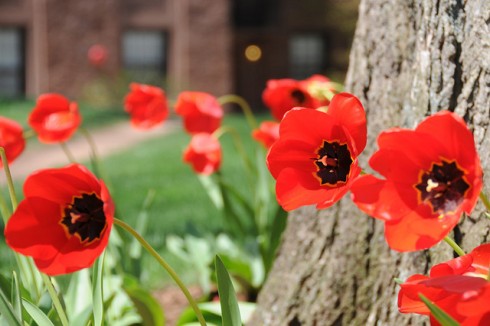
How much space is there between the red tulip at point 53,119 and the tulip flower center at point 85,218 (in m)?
1.21

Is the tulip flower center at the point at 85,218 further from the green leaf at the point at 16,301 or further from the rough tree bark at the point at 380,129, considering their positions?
the rough tree bark at the point at 380,129

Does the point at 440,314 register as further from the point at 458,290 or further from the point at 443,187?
the point at 443,187

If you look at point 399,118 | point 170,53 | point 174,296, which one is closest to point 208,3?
point 170,53

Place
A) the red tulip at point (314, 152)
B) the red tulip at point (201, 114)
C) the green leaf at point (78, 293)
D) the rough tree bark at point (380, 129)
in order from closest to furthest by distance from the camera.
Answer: the red tulip at point (314, 152) → the rough tree bark at point (380, 129) → the green leaf at point (78, 293) → the red tulip at point (201, 114)

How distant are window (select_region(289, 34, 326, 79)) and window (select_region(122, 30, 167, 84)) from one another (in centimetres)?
480

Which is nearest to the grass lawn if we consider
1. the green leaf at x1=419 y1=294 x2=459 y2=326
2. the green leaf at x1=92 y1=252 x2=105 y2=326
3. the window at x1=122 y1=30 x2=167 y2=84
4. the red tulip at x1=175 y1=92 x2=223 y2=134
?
the red tulip at x1=175 y1=92 x2=223 y2=134

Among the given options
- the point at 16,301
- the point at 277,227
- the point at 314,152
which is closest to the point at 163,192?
the point at 277,227

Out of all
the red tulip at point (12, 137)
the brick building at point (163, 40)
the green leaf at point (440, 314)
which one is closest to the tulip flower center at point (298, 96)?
the red tulip at point (12, 137)

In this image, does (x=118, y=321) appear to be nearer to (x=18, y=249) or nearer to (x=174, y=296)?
(x=174, y=296)

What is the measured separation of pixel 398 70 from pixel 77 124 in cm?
106

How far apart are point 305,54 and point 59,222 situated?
25333 millimetres

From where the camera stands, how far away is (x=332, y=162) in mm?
1228

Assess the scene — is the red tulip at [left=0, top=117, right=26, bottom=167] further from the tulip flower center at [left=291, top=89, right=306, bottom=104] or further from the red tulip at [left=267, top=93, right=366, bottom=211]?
the tulip flower center at [left=291, top=89, right=306, bottom=104]

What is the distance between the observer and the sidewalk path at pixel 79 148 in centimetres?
1066
